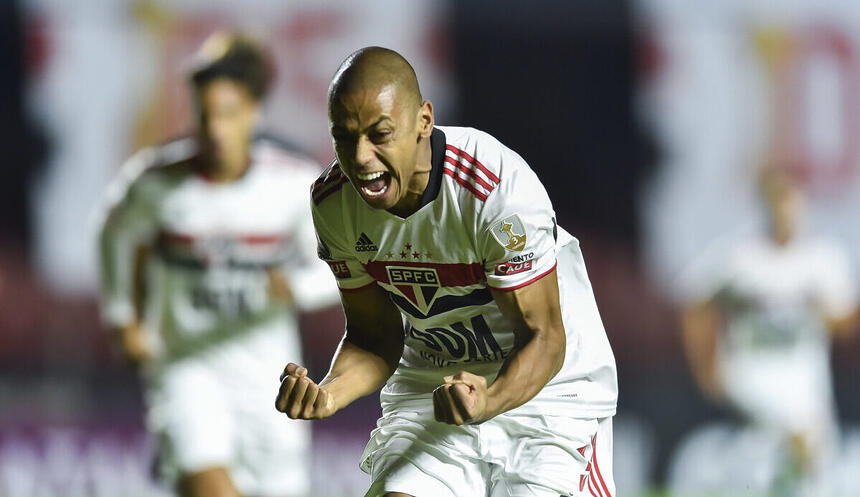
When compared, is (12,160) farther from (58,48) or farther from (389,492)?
(389,492)

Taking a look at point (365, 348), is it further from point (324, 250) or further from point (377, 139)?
point (377, 139)

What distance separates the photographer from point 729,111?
7875mm

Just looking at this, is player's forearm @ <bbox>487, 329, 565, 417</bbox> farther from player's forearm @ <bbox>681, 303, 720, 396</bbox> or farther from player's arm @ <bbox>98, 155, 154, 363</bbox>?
player's forearm @ <bbox>681, 303, 720, 396</bbox>

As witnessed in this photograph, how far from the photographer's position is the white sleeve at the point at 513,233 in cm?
337

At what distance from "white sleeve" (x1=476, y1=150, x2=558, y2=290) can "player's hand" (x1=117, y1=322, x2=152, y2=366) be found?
325 centimetres

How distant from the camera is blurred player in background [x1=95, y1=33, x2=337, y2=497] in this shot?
629 cm

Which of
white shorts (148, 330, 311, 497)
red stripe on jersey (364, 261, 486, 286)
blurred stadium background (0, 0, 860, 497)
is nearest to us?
red stripe on jersey (364, 261, 486, 286)

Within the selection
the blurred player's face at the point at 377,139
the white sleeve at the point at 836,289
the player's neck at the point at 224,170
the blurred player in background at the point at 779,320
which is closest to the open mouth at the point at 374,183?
the blurred player's face at the point at 377,139

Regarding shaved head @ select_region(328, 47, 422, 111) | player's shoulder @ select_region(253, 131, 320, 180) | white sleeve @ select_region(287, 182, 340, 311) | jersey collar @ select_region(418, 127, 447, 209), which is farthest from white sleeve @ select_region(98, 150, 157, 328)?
shaved head @ select_region(328, 47, 422, 111)

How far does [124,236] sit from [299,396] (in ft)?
11.8

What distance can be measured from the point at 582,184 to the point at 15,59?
3178mm

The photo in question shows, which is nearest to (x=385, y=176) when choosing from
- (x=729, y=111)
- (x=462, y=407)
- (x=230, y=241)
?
(x=462, y=407)

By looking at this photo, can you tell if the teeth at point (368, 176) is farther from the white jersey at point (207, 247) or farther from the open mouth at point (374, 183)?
the white jersey at point (207, 247)

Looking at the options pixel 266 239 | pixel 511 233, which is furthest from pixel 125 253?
pixel 511 233
